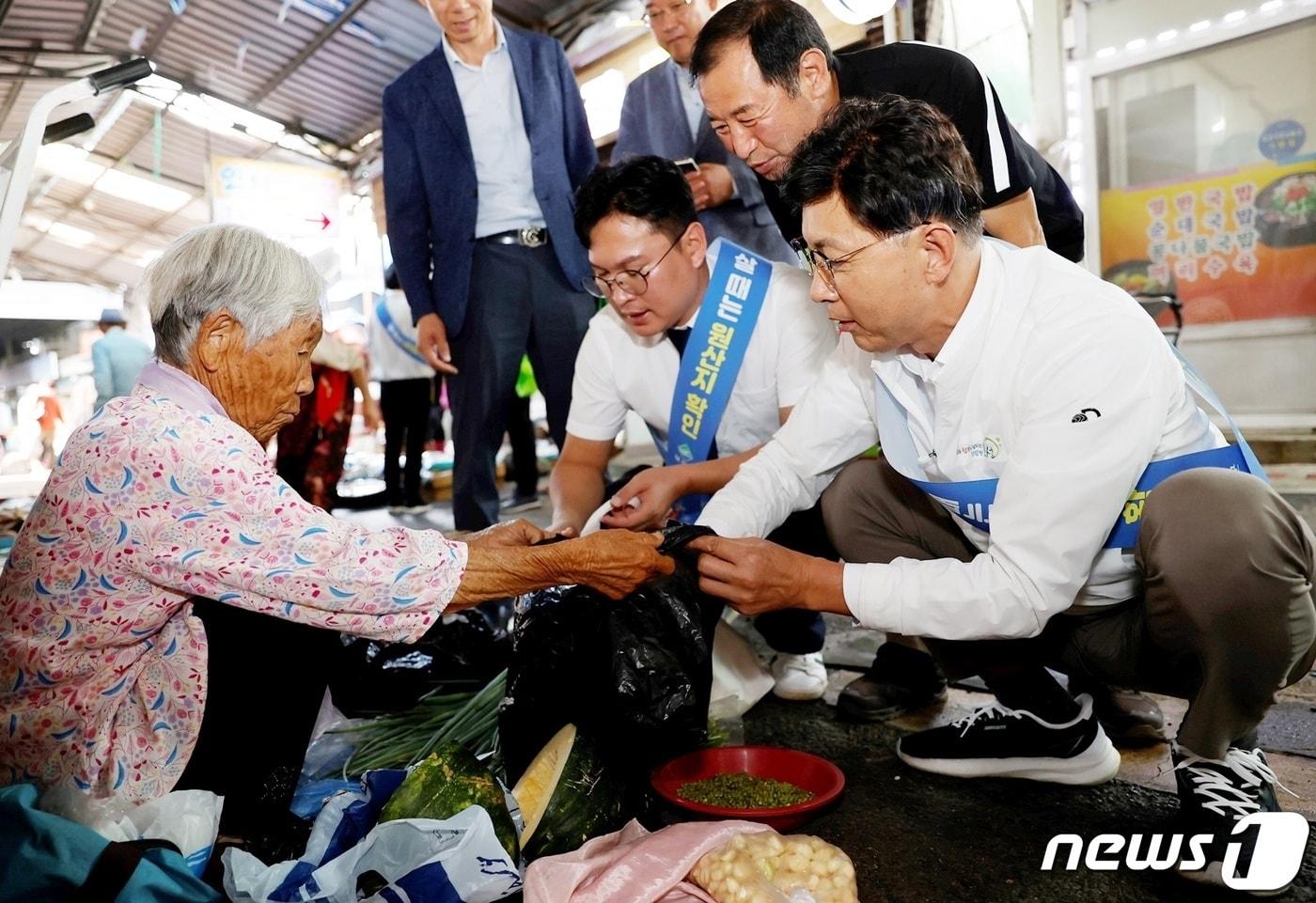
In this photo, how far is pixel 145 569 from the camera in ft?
5.17

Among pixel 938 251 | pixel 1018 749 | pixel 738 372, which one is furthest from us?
pixel 738 372

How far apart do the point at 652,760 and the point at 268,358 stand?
3.83ft

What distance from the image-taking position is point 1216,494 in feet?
5.45

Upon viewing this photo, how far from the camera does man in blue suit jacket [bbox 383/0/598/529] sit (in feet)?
11.9

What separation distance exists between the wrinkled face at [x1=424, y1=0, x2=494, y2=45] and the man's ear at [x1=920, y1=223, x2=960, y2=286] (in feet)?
8.28

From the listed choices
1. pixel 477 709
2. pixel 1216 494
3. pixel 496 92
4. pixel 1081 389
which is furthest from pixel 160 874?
pixel 496 92

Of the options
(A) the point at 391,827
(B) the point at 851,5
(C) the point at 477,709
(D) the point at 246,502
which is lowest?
(C) the point at 477,709

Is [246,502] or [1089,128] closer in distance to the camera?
[246,502]

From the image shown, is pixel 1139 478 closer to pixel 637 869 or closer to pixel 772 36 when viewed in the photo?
pixel 637 869

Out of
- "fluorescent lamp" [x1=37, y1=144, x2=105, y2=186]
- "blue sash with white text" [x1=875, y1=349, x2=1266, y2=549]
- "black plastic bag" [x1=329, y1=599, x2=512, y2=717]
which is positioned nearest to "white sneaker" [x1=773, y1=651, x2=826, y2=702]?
"black plastic bag" [x1=329, y1=599, x2=512, y2=717]

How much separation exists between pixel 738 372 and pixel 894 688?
1.04m

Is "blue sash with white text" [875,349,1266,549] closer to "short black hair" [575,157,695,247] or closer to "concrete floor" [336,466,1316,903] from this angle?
"concrete floor" [336,466,1316,903]

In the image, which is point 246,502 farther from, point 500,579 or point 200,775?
point 200,775

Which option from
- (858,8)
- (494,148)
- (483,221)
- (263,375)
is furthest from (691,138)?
(263,375)
